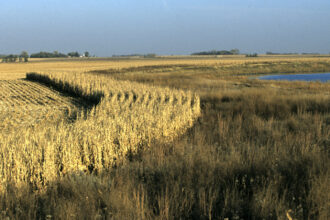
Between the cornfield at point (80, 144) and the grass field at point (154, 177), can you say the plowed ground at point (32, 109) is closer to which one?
the cornfield at point (80, 144)

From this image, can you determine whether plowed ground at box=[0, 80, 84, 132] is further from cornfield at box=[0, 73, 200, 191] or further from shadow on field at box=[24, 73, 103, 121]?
cornfield at box=[0, 73, 200, 191]

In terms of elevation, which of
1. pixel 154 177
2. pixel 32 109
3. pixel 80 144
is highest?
pixel 80 144

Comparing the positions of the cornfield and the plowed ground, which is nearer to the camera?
the cornfield

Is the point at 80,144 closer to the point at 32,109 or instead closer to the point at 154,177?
the point at 154,177

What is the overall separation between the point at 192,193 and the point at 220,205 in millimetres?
388

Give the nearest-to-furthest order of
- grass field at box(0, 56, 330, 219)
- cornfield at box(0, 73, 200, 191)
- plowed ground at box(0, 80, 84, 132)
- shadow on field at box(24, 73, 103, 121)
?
1. grass field at box(0, 56, 330, 219)
2. cornfield at box(0, 73, 200, 191)
3. plowed ground at box(0, 80, 84, 132)
4. shadow on field at box(24, 73, 103, 121)

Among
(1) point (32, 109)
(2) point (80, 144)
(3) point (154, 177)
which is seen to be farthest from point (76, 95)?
(3) point (154, 177)

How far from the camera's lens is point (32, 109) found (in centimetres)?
1653

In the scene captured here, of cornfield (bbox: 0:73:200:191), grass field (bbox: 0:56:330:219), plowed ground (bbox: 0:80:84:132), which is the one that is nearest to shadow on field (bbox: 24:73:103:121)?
plowed ground (bbox: 0:80:84:132)

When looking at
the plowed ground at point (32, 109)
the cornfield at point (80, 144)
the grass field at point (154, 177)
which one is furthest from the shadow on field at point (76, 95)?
the grass field at point (154, 177)

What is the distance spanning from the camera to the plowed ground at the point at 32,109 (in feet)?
43.7

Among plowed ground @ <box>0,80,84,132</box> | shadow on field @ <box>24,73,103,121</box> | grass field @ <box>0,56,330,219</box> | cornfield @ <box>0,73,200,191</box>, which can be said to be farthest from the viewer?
shadow on field @ <box>24,73,103,121</box>

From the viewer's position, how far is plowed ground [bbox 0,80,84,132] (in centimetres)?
1330

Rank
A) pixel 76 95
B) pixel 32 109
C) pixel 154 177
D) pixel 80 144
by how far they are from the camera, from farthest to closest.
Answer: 1. pixel 76 95
2. pixel 32 109
3. pixel 80 144
4. pixel 154 177
